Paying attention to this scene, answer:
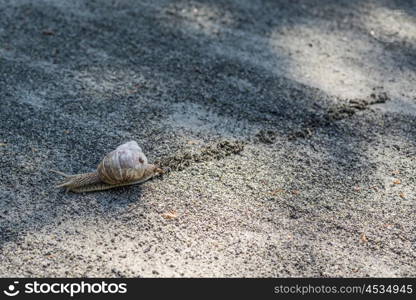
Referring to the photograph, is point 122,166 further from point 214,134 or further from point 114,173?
point 214,134

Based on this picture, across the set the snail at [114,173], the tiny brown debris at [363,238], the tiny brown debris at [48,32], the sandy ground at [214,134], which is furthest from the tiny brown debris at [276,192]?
the tiny brown debris at [48,32]

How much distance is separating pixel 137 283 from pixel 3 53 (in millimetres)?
2957

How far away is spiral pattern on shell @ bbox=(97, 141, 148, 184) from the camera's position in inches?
145

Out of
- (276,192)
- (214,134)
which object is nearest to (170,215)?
(276,192)

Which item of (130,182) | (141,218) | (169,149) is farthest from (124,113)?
(141,218)

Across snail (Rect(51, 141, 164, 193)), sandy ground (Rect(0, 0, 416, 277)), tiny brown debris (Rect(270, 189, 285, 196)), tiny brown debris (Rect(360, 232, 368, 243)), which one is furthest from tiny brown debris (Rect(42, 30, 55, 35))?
tiny brown debris (Rect(360, 232, 368, 243))

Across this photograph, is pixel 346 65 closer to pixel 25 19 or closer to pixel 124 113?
pixel 124 113

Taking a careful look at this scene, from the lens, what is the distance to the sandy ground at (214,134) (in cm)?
335

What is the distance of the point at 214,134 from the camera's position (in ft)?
14.5

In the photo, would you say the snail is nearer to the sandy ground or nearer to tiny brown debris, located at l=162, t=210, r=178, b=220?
the sandy ground

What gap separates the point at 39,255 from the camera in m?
3.24

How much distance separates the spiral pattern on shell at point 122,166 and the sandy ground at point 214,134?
11 cm

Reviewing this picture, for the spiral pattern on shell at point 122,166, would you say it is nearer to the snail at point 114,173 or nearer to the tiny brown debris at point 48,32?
the snail at point 114,173

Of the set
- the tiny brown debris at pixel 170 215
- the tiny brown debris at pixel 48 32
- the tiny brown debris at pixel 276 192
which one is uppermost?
the tiny brown debris at pixel 48 32
